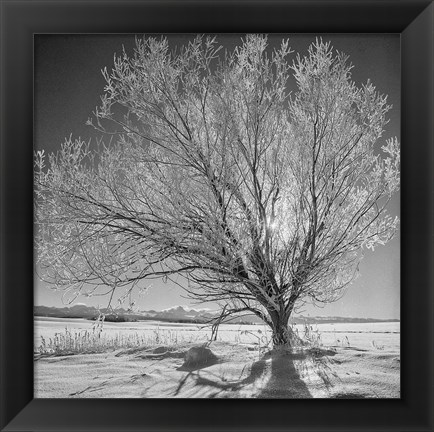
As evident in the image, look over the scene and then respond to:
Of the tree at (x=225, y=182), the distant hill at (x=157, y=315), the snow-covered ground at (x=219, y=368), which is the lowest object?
the snow-covered ground at (x=219, y=368)

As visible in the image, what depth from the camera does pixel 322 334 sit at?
177 centimetres

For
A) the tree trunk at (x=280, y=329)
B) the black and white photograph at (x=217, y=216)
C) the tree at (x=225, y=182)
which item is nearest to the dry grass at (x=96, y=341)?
the black and white photograph at (x=217, y=216)

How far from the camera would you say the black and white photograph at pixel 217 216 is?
1.75m

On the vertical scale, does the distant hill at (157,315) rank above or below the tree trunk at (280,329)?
above

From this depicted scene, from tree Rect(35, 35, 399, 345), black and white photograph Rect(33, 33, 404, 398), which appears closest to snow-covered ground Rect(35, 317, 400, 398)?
black and white photograph Rect(33, 33, 404, 398)
